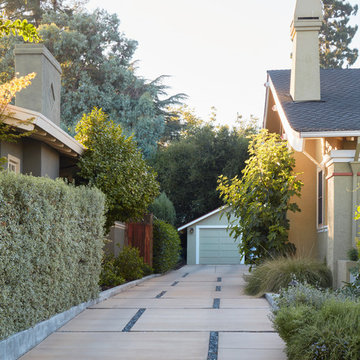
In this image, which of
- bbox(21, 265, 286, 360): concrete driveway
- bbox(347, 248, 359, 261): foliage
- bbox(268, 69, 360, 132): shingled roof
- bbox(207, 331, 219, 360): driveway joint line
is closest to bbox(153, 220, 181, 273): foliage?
bbox(268, 69, 360, 132): shingled roof

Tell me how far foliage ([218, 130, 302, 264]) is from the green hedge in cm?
480

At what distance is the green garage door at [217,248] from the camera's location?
31016mm

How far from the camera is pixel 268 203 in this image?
14109 mm

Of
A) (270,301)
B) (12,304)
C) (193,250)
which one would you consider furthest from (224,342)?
(193,250)

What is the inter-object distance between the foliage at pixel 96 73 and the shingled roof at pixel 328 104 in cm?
1797

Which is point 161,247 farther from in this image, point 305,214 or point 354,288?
point 354,288

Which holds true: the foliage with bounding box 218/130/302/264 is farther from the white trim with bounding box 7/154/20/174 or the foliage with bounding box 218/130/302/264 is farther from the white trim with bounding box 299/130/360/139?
the white trim with bounding box 7/154/20/174

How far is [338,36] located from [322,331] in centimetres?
3543

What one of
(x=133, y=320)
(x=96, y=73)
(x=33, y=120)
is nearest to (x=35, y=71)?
(x=33, y=120)

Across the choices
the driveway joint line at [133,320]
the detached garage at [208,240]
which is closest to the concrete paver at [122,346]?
the driveway joint line at [133,320]

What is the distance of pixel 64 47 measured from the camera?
35.2 m

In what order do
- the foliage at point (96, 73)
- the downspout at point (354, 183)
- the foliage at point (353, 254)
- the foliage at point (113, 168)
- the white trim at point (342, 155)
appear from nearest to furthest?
the foliage at point (353, 254)
the downspout at point (354, 183)
the white trim at point (342, 155)
the foliage at point (113, 168)
the foliage at point (96, 73)

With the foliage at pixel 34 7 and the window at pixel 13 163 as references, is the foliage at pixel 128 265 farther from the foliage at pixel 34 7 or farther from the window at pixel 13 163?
the foliage at pixel 34 7

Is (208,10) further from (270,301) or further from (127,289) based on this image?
(270,301)
